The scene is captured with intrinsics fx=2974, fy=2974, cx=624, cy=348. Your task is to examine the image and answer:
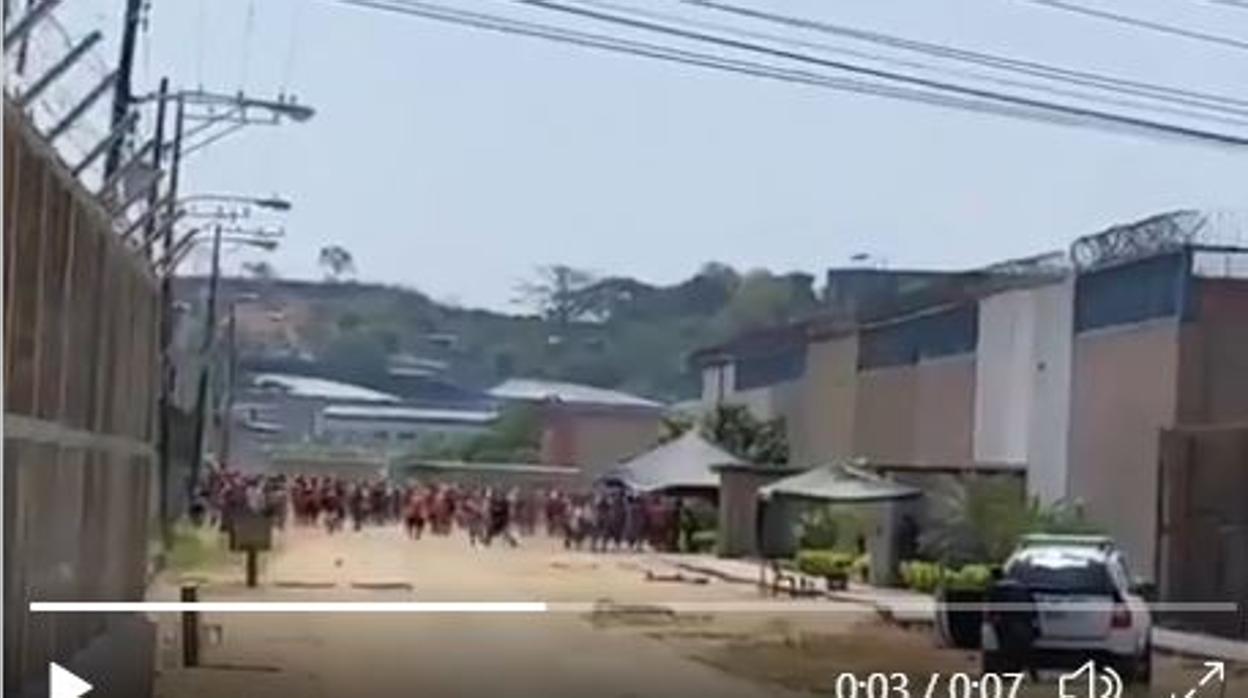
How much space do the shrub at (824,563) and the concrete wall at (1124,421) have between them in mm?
658

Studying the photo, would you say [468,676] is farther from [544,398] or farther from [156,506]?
[156,506]

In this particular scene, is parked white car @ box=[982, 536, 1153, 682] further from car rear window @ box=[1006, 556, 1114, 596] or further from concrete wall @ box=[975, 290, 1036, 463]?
concrete wall @ box=[975, 290, 1036, 463]

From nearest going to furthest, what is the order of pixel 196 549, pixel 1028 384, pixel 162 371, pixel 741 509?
pixel 196 549 < pixel 741 509 < pixel 162 371 < pixel 1028 384

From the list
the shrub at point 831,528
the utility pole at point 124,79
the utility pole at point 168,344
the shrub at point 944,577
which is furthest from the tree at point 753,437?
the utility pole at point 124,79

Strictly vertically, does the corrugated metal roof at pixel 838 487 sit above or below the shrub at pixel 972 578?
above

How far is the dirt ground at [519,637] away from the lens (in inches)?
229

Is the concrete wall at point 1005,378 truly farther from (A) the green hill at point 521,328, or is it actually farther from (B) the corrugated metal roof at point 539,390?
(B) the corrugated metal roof at point 539,390

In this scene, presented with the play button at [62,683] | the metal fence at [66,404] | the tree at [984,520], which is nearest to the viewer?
the metal fence at [66,404]

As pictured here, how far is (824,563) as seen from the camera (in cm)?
647

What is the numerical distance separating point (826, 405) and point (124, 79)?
5.92 ft

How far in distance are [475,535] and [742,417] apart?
76 centimetres

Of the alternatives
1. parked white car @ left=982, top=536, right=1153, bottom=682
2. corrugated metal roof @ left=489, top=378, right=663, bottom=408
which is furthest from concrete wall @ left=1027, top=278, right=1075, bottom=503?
corrugated metal roof @ left=489, top=378, right=663, bottom=408

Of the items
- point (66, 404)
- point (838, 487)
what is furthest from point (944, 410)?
point (66, 404)

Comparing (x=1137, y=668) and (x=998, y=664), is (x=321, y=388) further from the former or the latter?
(x=1137, y=668)
